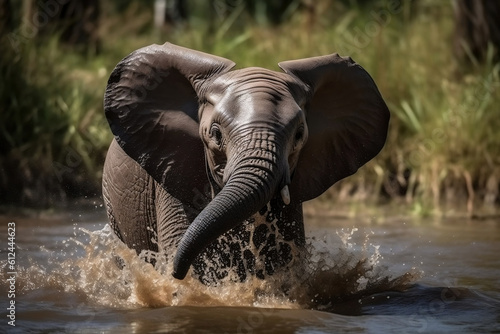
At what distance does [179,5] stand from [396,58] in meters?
11.5

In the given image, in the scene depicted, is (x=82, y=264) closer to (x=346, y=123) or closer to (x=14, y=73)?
(x=346, y=123)

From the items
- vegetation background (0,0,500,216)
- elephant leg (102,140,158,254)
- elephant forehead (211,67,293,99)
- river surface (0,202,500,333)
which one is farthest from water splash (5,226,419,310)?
vegetation background (0,0,500,216)

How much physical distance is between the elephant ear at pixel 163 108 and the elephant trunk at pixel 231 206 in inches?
37.3

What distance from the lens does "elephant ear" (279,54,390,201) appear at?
6.88 metres

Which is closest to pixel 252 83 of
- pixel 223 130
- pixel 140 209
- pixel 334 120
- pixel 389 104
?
pixel 223 130

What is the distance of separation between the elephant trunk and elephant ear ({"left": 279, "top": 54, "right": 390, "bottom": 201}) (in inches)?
39.8

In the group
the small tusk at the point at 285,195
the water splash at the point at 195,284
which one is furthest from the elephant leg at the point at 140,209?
the small tusk at the point at 285,195

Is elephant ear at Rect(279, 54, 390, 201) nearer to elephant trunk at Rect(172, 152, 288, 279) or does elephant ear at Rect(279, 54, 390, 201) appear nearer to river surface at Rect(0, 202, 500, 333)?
river surface at Rect(0, 202, 500, 333)

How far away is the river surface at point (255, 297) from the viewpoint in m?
6.43

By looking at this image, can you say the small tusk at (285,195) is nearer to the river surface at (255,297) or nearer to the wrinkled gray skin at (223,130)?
the wrinkled gray skin at (223,130)

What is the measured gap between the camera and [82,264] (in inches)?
317

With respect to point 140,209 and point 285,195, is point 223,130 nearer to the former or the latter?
point 285,195

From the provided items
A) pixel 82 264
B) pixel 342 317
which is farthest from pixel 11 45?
pixel 342 317

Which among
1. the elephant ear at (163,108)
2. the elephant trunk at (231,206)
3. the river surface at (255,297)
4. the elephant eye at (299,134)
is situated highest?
the elephant ear at (163,108)
